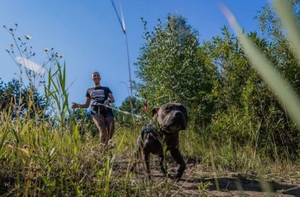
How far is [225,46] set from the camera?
752 centimetres

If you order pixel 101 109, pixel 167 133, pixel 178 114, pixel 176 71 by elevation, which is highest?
pixel 176 71

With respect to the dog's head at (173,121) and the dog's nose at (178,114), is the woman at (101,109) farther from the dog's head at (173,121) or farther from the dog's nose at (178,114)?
the dog's nose at (178,114)

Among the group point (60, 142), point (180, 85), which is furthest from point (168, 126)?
point (180, 85)

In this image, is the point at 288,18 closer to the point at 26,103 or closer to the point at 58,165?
the point at 58,165

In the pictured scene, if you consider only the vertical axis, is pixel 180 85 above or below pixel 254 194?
above

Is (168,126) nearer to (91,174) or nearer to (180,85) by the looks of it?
(91,174)

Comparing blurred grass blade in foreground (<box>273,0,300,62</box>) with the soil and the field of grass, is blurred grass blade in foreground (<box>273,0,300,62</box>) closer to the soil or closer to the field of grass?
the field of grass

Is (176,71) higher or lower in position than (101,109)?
higher

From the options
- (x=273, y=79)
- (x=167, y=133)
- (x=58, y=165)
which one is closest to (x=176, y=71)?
(x=167, y=133)

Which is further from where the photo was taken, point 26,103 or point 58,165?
point 26,103

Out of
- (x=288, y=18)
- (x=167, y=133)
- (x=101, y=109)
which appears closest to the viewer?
(x=288, y=18)

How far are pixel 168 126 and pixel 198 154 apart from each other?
3.34 m

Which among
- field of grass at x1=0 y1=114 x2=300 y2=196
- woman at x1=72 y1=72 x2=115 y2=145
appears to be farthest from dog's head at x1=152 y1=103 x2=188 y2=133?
woman at x1=72 y1=72 x2=115 y2=145

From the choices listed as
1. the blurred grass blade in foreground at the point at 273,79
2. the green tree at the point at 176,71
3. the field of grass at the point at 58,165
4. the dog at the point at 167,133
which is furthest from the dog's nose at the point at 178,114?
the green tree at the point at 176,71
